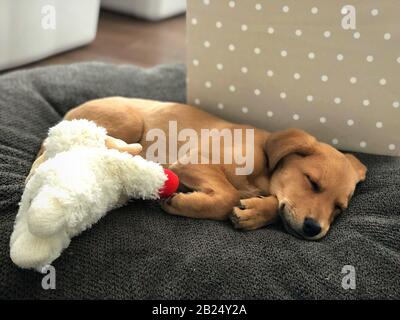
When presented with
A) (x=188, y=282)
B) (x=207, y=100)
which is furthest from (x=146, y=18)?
(x=188, y=282)

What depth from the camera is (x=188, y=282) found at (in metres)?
1.39

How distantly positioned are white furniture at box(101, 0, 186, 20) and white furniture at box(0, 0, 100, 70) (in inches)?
34.9

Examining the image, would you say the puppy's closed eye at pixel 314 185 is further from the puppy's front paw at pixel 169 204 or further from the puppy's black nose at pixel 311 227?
the puppy's front paw at pixel 169 204

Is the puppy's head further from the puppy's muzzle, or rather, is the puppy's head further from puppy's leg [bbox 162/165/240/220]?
puppy's leg [bbox 162/165/240/220]

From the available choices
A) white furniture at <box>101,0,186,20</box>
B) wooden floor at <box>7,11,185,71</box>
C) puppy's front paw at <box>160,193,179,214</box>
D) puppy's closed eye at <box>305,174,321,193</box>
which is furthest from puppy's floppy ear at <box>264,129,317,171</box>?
white furniture at <box>101,0,186,20</box>

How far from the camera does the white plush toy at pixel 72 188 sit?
1275mm

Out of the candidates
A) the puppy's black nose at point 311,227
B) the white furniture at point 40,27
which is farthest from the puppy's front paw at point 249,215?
the white furniture at point 40,27

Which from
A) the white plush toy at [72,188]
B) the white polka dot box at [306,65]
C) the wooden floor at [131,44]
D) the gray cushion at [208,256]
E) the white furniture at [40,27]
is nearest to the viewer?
the white plush toy at [72,188]

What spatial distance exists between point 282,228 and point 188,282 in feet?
1.48

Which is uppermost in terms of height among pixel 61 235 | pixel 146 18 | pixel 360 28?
pixel 360 28

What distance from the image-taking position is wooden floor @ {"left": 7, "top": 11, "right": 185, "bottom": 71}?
11.6 feet

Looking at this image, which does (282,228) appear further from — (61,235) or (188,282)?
(61,235)

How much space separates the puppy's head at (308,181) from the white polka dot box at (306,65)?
0.73 ft

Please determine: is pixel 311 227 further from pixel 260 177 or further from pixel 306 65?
pixel 306 65
